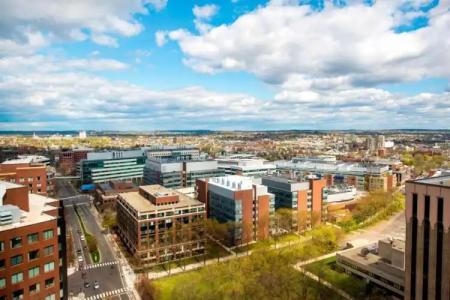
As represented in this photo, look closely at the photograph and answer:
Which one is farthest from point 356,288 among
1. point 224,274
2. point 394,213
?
point 394,213

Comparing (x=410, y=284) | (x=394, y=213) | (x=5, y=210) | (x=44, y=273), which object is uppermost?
(x=5, y=210)

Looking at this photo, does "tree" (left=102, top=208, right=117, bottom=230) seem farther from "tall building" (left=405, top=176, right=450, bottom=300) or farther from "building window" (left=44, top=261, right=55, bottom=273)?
"tall building" (left=405, top=176, right=450, bottom=300)

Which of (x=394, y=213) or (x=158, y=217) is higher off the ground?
(x=158, y=217)

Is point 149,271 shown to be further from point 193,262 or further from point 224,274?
point 224,274

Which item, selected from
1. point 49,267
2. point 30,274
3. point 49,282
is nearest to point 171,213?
point 49,282

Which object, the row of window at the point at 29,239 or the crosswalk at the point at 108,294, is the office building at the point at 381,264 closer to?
the crosswalk at the point at 108,294

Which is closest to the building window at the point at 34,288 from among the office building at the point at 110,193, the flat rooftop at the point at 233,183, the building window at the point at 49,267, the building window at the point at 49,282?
the building window at the point at 49,282

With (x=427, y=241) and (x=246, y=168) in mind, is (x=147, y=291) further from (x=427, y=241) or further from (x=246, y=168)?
(x=246, y=168)
